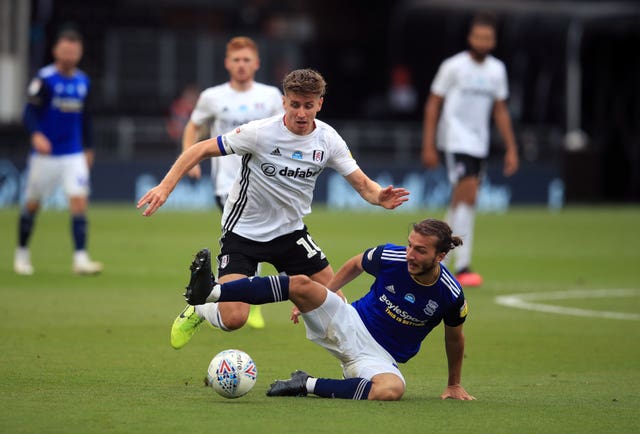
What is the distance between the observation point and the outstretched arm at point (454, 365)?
24.2 feet

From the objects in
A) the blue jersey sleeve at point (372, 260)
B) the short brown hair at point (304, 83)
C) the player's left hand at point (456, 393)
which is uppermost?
the short brown hair at point (304, 83)

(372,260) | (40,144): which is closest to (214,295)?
(372,260)

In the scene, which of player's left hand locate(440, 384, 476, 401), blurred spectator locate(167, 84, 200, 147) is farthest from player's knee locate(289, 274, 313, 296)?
→ blurred spectator locate(167, 84, 200, 147)

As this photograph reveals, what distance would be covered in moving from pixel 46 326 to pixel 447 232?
4.36m

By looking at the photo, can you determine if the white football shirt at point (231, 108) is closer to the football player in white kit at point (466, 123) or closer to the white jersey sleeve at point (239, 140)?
the white jersey sleeve at point (239, 140)

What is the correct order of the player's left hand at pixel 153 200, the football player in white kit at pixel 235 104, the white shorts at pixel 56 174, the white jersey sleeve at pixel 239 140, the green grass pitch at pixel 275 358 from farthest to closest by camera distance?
1. the white shorts at pixel 56 174
2. the football player in white kit at pixel 235 104
3. the white jersey sleeve at pixel 239 140
4. the player's left hand at pixel 153 200
5. the green grass pitch at pixel 275 358

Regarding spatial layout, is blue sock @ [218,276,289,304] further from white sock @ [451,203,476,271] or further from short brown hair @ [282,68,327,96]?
white sock @ [451,203,476,271]

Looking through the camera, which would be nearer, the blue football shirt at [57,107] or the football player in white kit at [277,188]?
the football player in white kit at [277,188]

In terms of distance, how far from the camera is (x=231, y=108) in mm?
10969

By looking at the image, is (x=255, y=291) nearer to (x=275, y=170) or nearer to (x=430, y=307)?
(x=430, y=307)

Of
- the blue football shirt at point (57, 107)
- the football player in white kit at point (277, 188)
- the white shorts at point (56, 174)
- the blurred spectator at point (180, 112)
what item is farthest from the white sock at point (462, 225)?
the blurred spectator at point (180, 112)

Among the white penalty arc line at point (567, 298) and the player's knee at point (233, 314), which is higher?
the player's knee at point (233, 314)

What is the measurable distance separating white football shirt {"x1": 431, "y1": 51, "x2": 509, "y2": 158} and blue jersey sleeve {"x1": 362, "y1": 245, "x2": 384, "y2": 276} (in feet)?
A: 21.2

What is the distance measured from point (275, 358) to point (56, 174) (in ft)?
20.2
